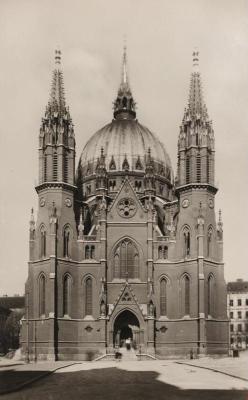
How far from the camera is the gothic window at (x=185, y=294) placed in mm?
71438

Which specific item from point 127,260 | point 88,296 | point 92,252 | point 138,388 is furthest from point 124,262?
point 138,388

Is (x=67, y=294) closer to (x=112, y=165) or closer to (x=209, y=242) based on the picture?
(x=209, y=242)

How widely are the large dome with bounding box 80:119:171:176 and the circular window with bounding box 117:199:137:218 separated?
10.9m

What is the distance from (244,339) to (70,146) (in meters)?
69.8

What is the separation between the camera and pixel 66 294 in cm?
7162

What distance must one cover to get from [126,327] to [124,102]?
1476 inches

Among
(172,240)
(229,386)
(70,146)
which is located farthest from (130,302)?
(229,386)

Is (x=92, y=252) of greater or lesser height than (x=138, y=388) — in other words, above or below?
above

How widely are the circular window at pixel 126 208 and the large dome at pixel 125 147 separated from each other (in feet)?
35.7

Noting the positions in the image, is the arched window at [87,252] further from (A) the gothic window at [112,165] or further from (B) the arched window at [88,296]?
(A) the gothic window at [112,165]

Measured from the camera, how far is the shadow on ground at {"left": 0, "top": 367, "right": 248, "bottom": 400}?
25266 millimetres

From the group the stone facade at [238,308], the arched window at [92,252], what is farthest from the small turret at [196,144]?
the stone facade at [238,308]

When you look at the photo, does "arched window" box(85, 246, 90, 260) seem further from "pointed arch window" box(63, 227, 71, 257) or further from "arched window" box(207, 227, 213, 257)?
"arched window" box(207, 227, 213, 257)

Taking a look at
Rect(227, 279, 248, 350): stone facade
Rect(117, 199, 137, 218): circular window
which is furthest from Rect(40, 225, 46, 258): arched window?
Rect(227, 279, 248, 350): stone facade
